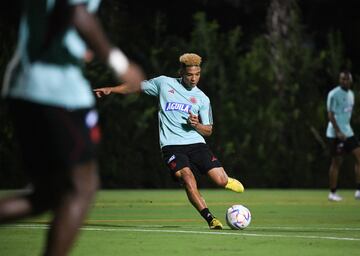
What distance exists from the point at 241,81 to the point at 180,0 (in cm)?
1005

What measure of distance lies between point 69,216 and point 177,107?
7.30m

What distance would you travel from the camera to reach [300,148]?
26.5 meters

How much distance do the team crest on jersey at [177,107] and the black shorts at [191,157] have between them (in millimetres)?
450

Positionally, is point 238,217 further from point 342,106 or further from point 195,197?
point 342,106

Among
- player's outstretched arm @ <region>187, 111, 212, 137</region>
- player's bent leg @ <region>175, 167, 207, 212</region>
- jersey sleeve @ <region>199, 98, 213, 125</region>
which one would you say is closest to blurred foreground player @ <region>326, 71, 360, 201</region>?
jersey sleeve @ <region>199, 98, 213, 125</region>

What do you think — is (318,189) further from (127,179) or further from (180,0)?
(180,0)

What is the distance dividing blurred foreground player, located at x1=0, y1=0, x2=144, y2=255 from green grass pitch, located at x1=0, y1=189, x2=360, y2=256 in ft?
10.9

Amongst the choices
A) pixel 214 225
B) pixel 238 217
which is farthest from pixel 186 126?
pixel 238 217

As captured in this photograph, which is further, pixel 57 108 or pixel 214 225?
pixel 214 225

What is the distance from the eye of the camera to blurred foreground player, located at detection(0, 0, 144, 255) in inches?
218

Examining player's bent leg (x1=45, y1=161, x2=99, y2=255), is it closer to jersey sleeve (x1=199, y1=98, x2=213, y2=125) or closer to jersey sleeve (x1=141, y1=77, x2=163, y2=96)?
jersey sleeve (x1=199, y1=98, x2=213, y2=125)

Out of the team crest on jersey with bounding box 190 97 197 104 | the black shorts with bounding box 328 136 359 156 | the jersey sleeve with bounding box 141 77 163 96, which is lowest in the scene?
the black shorts with bounding box 328 136 359 156

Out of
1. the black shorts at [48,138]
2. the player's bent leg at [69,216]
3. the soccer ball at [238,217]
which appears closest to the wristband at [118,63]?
the black shorts at [48,138]

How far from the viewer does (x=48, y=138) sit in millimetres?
5555
